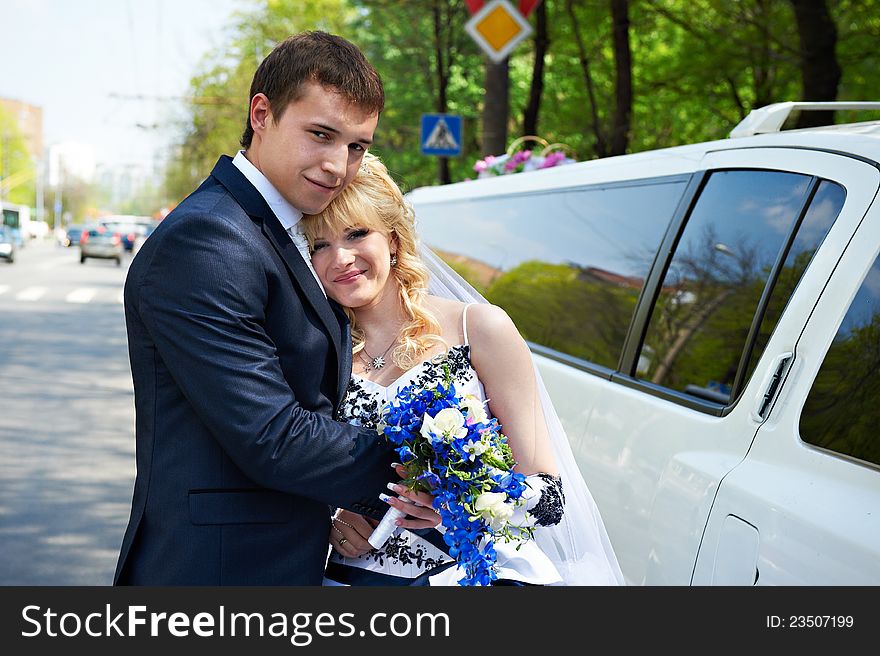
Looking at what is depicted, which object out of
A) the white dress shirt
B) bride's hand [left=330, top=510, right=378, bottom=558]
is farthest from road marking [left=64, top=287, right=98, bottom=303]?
the white dress shirt

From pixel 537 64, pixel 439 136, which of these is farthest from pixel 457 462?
pixel 537 64

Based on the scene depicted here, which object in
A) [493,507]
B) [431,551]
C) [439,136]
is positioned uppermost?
[493,507]

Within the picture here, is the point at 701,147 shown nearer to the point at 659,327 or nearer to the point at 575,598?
the point at 659,327

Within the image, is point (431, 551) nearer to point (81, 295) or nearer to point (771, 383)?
point (771, 383)

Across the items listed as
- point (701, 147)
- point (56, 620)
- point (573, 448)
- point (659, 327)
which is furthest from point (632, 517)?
point (56, 620)

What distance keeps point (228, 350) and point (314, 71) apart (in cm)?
Answer: 59

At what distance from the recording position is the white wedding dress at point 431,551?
2.54 meters

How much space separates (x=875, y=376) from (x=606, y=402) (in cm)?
114

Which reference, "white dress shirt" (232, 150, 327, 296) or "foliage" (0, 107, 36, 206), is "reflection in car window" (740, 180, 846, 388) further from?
"foliage" (0, 107, 36, 206)

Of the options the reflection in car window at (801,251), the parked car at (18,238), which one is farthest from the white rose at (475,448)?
the parked car at (18,238)

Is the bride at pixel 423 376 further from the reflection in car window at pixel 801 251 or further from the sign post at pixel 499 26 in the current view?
the sign post at pixel 499 26

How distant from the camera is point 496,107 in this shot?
14.8m

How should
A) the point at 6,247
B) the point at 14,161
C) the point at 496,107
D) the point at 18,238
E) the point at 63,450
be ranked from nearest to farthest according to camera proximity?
the point at 63,450
the point at 496,107
the point at 6,247
the point at 18,238
the point at 14,161

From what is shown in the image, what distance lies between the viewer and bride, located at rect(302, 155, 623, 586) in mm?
2586
